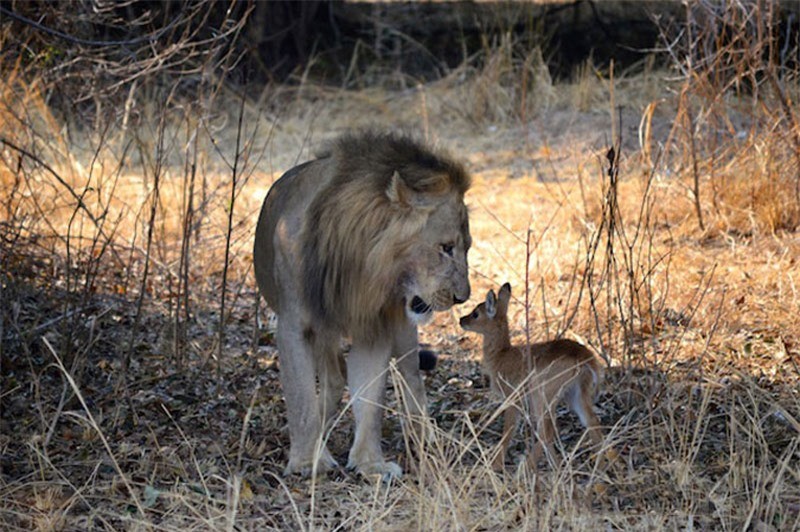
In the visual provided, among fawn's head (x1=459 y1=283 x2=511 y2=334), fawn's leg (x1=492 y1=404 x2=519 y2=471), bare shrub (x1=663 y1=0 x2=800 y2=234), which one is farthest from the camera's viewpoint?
bare shrub (x1=663 y1=0 x2=800 y2=234)

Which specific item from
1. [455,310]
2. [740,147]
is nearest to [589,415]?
[455,310]

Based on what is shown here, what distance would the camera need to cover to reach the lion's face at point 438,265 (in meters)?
4.50

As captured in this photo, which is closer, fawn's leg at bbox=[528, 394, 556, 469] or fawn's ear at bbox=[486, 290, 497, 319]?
fawn's leg at bbox=[528, 394, 556, 469]

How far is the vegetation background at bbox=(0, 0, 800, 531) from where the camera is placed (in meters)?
4.18

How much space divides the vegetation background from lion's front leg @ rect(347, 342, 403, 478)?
0.32ft

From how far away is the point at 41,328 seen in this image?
225 inches

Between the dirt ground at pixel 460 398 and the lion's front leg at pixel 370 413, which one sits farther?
the lion's front leg at pixel 370 413

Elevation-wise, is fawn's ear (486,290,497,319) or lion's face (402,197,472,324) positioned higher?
lion's face (402,197,472,324)

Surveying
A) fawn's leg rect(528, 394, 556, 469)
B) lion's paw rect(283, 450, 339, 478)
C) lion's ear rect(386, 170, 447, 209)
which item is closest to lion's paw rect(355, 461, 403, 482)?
lion's paw rect(283, 450, 339, 478)

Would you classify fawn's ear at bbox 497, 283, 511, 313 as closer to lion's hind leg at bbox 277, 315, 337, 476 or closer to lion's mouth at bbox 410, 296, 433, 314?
lion's mouth at bbox 410, 296, 433, 314

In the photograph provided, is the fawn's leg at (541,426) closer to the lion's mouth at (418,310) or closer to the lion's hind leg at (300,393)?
the lion's mouth at (418,310)

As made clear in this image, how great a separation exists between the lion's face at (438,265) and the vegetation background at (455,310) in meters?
0.35

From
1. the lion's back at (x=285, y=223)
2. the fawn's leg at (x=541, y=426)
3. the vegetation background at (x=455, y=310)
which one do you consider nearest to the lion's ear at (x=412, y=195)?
the lion's back at (x=285, y=223)

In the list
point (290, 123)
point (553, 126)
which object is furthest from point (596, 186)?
point (290, 123)
